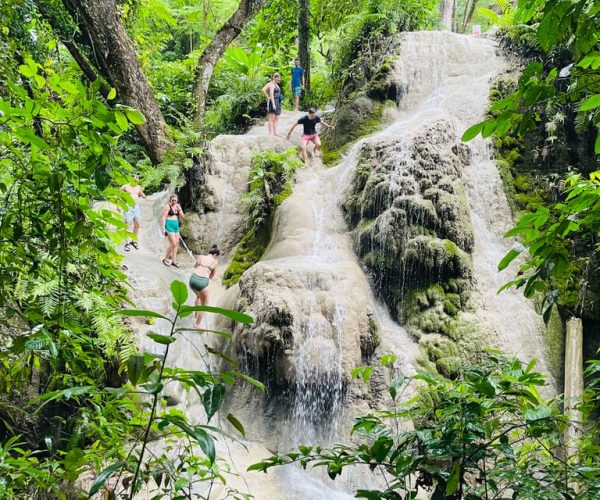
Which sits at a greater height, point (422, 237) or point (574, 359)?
point (422, 237)

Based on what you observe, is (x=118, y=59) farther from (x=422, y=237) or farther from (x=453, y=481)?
(x=453, y=481)

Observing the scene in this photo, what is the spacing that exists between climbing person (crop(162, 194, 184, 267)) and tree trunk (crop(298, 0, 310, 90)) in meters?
8.39

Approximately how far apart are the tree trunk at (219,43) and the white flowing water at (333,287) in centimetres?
189

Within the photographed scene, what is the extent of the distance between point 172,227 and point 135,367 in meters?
8.25

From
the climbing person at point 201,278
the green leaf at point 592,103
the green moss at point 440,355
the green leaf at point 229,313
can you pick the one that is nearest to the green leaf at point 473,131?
the green leaf at point 592,103

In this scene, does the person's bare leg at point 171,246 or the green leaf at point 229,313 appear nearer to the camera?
the green leaf at point 229,313

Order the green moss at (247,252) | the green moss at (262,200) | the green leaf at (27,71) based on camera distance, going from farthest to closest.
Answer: the green moss at (262,200)
the green moss at (247,252)
the green leaf at (27,71)

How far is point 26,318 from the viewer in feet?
5.94

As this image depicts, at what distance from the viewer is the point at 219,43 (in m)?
12.0

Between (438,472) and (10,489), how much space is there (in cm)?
161

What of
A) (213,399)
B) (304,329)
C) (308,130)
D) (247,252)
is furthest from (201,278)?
(213,399)

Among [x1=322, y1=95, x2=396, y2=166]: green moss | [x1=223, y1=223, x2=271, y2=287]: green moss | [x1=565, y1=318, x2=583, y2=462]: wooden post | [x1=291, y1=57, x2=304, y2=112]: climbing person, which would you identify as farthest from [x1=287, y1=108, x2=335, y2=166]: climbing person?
[x1=565, y1=318, x2=583, y2=462]: wooden post

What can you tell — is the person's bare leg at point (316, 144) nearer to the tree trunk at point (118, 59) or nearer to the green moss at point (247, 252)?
the green moss at point (247, 252)

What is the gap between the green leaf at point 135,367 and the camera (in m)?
1.22
